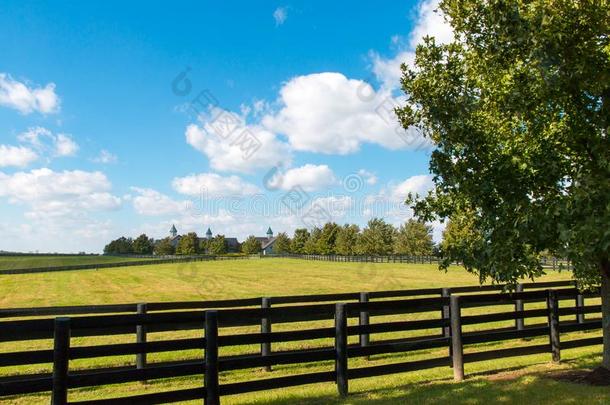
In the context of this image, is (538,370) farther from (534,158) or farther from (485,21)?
(485,21)

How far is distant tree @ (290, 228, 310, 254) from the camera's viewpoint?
15331 centimetres

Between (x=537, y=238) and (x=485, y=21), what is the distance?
4462 millimetres

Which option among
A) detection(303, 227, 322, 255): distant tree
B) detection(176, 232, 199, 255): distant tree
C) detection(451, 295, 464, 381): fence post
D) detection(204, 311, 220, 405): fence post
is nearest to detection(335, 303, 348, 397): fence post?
detection(204, 311, 220, 405): fence post

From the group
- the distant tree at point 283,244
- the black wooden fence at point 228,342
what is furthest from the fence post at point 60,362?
the distant tree at point 283,244

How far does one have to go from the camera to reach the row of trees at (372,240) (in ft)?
332

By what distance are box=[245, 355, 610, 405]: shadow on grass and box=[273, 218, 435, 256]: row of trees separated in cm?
8477

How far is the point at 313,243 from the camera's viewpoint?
139m

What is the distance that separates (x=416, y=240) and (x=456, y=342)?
308 ft

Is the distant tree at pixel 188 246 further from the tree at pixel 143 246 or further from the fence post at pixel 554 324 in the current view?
the fence post at pixel 554 324

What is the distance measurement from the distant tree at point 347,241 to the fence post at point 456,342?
4340 inches

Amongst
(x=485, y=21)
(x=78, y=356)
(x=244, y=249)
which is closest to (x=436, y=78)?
(x=485, y=21)

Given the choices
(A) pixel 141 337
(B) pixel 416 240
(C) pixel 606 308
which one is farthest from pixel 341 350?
(B) pixel 416 240

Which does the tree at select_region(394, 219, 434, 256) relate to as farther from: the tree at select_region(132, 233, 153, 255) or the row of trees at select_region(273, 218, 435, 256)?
the tree at select_region(132, 233, 153, 255)

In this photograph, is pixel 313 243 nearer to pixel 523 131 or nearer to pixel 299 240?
pixel 299 240
